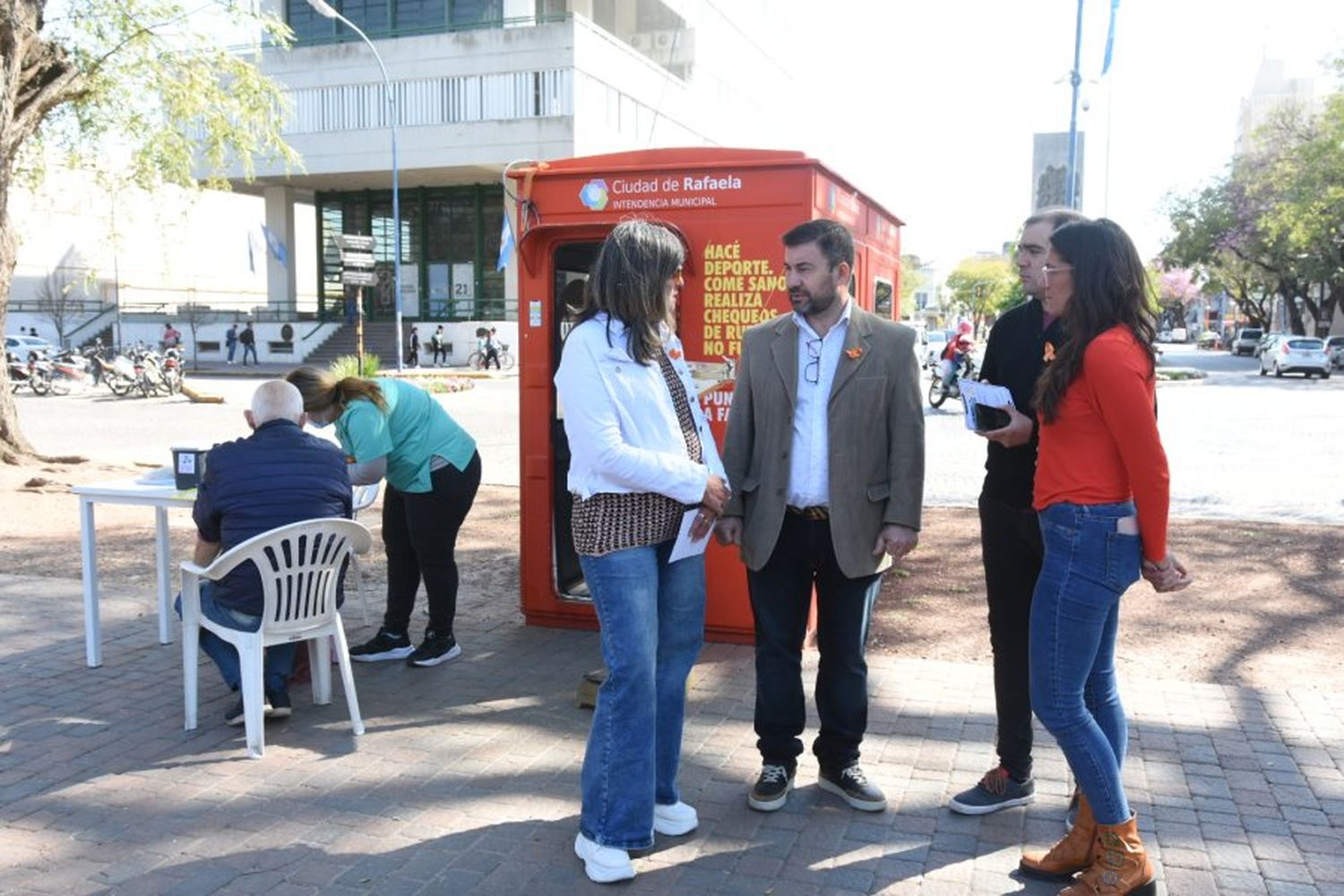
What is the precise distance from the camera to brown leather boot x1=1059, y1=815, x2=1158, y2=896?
2.96 metres

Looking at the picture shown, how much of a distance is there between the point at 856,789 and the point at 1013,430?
4.46 ft

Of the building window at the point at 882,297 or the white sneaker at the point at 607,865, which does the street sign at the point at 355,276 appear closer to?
the building window at the point at 882,297

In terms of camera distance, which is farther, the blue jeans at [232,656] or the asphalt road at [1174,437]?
the asphalt road at [1174,437]

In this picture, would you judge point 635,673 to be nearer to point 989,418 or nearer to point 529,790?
point 529,790

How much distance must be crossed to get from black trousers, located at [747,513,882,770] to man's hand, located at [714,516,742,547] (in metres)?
0.15

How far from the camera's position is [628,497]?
305cm

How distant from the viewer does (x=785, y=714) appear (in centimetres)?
364

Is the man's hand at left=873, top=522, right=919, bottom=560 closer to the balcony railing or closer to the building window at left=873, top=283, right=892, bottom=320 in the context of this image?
the building window at left=873, top=283, right=892, bottom=320

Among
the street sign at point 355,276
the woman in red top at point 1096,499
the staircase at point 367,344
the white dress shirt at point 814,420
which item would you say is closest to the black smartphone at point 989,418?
the woman in red top at point 1096,499

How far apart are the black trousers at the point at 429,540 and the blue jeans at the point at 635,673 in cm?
209

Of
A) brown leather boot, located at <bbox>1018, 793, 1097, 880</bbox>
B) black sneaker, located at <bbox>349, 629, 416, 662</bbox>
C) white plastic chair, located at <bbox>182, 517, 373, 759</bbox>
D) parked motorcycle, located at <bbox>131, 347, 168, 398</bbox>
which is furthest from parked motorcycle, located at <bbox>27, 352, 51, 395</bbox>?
brown leather boot, located at <bbox>1018, 793, 1097, 880</bbox>

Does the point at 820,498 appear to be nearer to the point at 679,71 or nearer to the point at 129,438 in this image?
the point at 129,438

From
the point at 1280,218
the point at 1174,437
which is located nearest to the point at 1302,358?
the point at 1280,218

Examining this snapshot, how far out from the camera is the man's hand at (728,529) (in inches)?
140
